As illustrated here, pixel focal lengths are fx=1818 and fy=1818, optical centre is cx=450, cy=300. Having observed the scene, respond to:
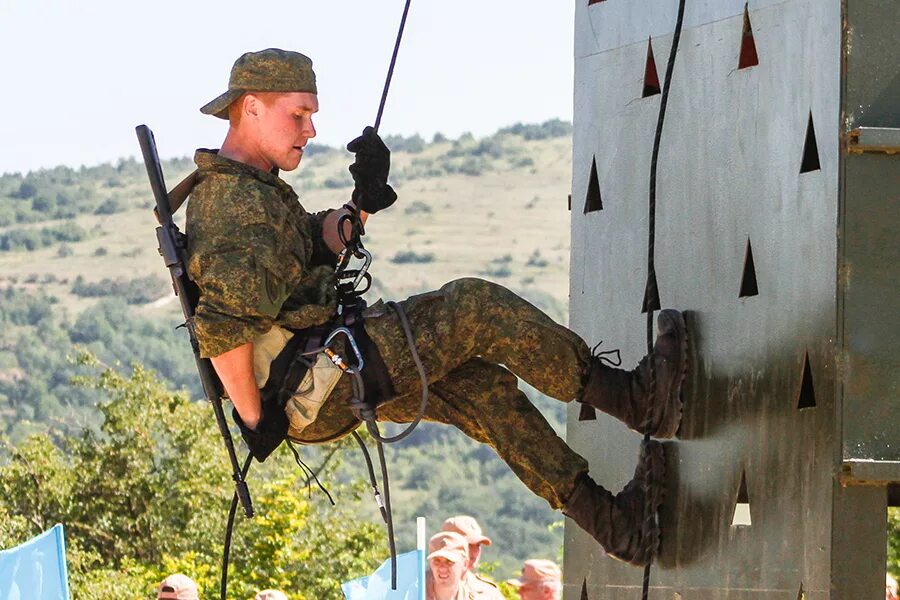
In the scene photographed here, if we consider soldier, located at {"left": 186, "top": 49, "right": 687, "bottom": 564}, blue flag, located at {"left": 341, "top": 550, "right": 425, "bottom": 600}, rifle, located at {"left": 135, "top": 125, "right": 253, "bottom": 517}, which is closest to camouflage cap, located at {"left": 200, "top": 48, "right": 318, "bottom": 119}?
soldier, located at {"left": 186, "top": 49, "right": 687, "bottom": 564}

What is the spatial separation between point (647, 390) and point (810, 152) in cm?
119

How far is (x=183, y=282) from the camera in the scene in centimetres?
654

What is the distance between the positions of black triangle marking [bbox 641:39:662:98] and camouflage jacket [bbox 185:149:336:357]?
1518 mm

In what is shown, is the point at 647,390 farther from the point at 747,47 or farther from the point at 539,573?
the point at 539,573

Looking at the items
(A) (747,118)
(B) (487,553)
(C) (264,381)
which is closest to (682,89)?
(A) (747,118)

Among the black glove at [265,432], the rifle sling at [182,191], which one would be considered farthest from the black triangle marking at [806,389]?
the rifle sling at [182,191]

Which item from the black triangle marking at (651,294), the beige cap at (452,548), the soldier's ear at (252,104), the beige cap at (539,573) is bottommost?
the beige cap at (539,573)

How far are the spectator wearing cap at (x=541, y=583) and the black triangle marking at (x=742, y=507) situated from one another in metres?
3.80

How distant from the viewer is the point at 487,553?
82.9 metres

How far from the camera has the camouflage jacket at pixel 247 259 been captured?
6.35 m

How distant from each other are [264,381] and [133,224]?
12820 centimetres

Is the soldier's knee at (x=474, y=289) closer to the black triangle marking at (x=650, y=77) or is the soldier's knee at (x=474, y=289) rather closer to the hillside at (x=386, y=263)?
the black triangle marking at (x=650, y=77)

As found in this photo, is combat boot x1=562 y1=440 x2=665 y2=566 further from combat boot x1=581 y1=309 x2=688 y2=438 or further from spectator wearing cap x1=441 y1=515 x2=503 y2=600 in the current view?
spectator wearing cap x1=441 y1=515 x2=503 y2=600

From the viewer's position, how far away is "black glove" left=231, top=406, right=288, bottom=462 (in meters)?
6.54
